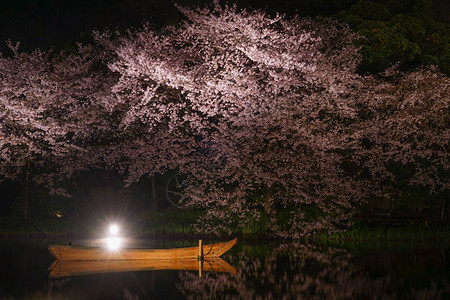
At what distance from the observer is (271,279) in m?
16.1

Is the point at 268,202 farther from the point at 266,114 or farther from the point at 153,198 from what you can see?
the point at 153,198

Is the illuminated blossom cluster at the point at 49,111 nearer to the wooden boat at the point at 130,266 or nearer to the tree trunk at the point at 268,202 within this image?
the tree trunk at the point at 268,202

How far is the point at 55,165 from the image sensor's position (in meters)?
30.1

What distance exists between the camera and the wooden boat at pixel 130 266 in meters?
17.6

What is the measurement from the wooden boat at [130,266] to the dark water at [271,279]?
402mm

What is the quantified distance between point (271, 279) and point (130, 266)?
15.7 ft

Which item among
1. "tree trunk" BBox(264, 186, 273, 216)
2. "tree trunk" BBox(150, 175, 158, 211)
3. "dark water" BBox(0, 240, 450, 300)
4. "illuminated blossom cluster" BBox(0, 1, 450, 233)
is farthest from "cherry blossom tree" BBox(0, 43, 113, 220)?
"tree trunk" BBox(264, 186, 273, 216)

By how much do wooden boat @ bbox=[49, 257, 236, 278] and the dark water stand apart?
0.40 metres

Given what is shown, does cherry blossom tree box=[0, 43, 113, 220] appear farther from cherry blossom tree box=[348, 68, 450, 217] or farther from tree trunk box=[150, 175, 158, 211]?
cherry blossom tree box=[348, 68, 450, 217]

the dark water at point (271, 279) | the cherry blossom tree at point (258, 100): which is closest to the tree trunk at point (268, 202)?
the cherry blossom tree at point (258, 100)

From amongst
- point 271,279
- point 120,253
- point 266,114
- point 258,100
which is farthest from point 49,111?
→ point 271,279

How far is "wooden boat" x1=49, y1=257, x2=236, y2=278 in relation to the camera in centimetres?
1758

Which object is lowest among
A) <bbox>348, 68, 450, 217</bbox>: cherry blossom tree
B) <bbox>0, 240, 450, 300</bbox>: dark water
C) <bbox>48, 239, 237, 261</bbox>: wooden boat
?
<bbox>0, 240, 450, 300</bbox>: dark water

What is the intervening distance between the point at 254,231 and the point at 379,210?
237 inches
